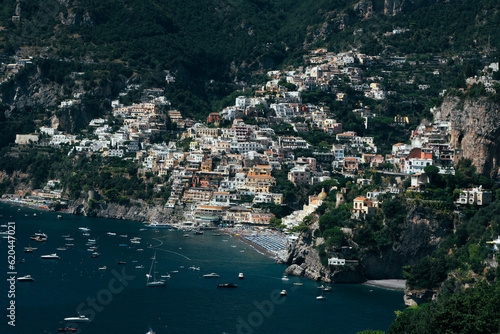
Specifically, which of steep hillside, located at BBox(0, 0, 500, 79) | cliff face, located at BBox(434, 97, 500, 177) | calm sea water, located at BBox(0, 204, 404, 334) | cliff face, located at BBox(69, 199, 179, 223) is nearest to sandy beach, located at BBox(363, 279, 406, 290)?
calm sea water, located at BBox(0, 204, 404, 334)

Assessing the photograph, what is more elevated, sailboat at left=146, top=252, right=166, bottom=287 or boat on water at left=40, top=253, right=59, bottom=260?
boat on water at left=40, top=253, right=59, bottom=260

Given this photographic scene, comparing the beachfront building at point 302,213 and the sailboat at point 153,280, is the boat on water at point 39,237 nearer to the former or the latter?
the sailboat at point 153,280

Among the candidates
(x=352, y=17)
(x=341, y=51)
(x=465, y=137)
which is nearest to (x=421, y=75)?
(x=341, y=51)

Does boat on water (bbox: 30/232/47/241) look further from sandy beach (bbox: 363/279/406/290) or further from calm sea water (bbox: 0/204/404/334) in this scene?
sandy beach (bbox: 363/279/406/290)

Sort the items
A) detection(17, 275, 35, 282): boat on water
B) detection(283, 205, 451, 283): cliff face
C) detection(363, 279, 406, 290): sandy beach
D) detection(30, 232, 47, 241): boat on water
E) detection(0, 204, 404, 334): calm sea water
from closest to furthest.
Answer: detection(0, 204, 404, 334): calm sea water
detection(17, 275, 35, 282): boat on water
detection(363, 279, 406, 290): sandy beach
detection(283, 205, 451, 283): cliff face
detection(30, 232, 47, 241): boat on water

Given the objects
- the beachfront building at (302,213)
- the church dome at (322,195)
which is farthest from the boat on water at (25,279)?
the church dome at (322,195)

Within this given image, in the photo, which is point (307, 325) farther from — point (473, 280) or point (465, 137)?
point (465, 137)
